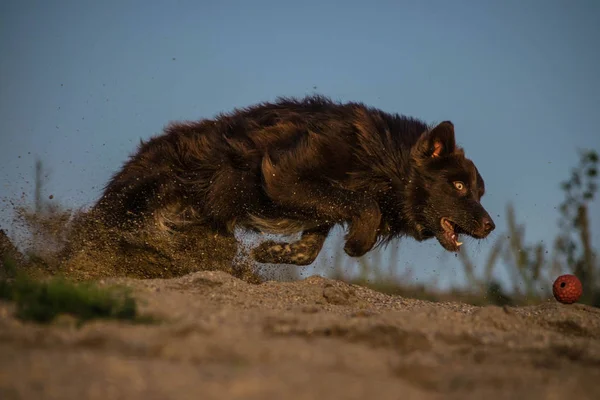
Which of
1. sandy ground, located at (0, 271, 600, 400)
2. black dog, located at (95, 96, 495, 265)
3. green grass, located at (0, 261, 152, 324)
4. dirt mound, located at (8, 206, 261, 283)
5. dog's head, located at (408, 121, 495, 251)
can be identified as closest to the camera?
sandy ground, located at (0, 271, 600, 400)

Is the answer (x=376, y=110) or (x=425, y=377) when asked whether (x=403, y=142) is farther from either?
(x=425, y=377)

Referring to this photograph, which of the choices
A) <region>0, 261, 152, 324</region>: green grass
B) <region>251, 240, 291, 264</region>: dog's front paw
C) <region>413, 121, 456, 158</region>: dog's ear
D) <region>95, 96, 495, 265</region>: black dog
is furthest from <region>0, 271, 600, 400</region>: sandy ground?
<region>413, 121, 456, 158</region>: dog's ear

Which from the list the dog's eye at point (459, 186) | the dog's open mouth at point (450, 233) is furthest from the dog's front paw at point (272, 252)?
the dog's eye at point (459, 186)

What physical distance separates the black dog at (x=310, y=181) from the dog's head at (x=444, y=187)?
0.04 ft

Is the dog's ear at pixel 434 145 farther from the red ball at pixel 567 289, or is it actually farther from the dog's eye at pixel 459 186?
the red ball at pixel 567 289

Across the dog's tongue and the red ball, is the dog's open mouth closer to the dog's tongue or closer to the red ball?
the dog's tongue

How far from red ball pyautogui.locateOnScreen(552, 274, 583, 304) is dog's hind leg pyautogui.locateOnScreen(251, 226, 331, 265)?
2.63m

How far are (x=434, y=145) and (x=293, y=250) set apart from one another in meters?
1.91

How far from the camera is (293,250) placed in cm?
827

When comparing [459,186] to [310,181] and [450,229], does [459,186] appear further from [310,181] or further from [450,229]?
[310,181]

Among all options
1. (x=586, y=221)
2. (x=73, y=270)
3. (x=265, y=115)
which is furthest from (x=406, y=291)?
(x=73, y=270)

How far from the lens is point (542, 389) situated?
124 inches

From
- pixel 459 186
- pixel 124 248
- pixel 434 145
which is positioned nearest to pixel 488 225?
pixel 459 186

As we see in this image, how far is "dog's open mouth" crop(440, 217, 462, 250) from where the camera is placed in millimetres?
8328
